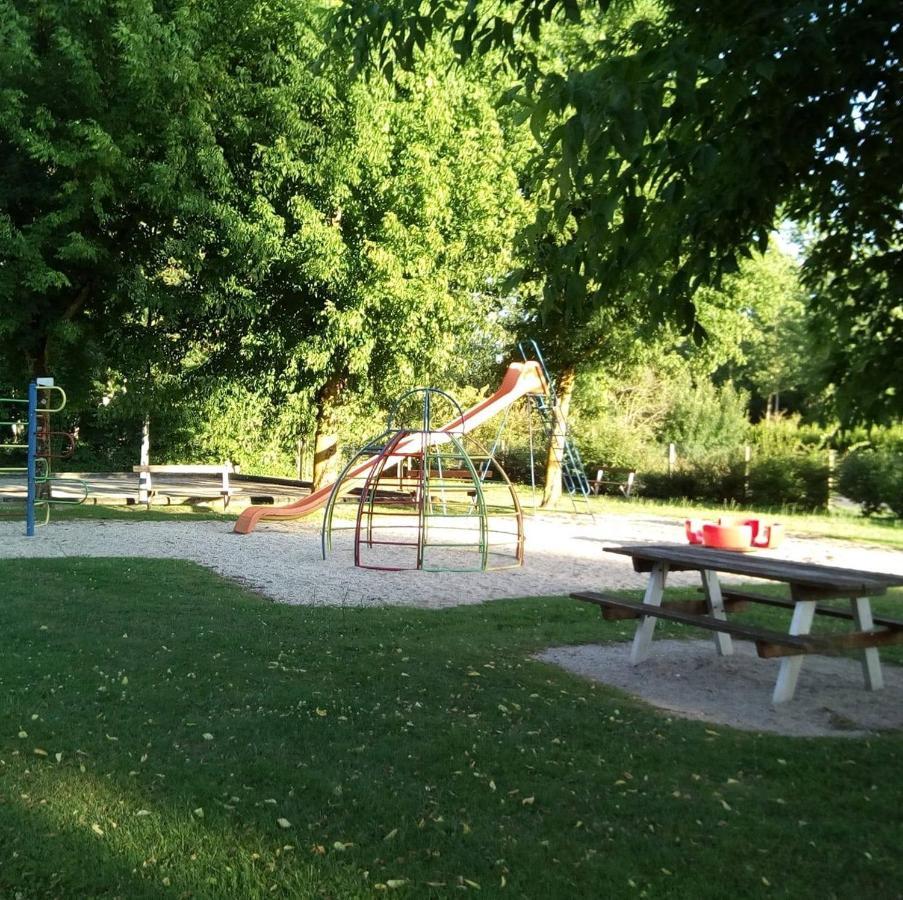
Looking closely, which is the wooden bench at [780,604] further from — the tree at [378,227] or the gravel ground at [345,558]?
the tree at [378,227]

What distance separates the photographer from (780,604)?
261 inches

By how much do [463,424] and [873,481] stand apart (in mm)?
11073

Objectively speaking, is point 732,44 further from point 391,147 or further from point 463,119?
point 463,119

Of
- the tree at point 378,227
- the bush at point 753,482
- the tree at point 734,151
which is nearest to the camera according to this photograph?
the tree at point 734,151

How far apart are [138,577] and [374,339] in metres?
9.11

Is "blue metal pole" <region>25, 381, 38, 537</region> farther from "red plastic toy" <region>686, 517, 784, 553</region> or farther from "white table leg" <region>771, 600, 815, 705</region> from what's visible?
"white table leg" <region>771, 600, 815, 705</region>

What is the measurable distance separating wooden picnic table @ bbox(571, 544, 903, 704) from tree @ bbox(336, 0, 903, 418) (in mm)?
2127

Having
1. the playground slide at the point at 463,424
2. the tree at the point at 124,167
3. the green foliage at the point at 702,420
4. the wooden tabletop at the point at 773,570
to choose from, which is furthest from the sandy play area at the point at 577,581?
the green foliage at the point at 702,420

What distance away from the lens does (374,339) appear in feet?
59.7

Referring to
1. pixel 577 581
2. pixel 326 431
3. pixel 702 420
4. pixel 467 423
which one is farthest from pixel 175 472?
pixel 702 420

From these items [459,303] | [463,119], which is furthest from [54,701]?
[463,119]

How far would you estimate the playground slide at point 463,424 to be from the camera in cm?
1536

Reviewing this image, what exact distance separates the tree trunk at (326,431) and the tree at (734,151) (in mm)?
16292

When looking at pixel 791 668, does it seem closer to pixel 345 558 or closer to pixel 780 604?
pixel 780 604
